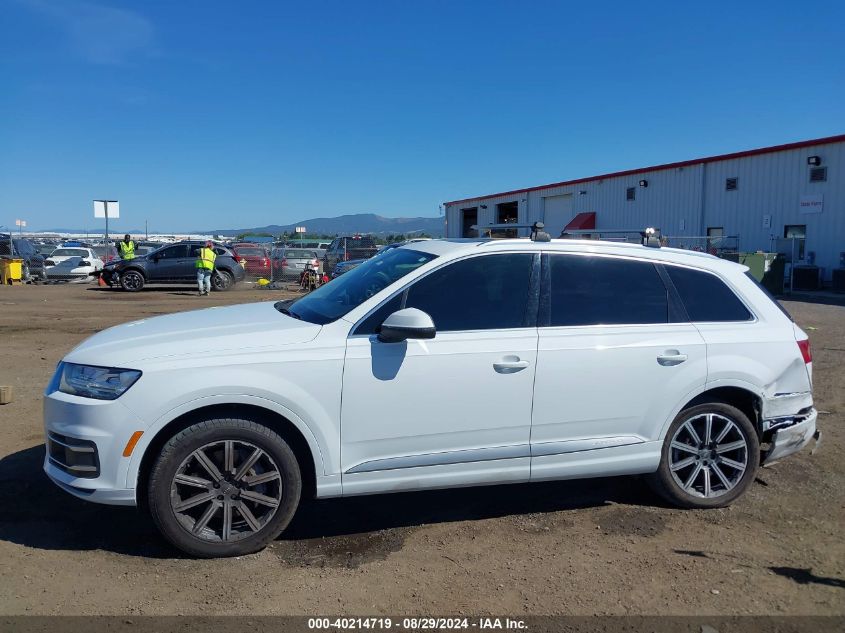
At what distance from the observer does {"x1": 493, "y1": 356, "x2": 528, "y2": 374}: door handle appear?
168 inches

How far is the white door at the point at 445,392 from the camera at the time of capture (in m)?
4.08

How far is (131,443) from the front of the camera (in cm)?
380

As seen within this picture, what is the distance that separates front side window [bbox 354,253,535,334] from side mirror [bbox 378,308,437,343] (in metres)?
0.20

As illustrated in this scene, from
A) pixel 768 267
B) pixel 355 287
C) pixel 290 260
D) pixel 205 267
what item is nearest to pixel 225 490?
pixel 355 287

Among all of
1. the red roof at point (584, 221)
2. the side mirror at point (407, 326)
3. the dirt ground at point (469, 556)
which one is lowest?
the dirt ground at point (469, 556)

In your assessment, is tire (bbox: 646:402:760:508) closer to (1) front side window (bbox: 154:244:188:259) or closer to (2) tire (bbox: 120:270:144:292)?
(1) front side window (bbox: 154:244:188:259)

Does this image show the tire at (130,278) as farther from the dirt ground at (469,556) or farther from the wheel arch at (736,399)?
the wheel arch at (736,399)

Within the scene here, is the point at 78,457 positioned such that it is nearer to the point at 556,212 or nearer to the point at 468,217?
the point at 556,212

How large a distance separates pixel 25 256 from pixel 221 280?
35.3ft

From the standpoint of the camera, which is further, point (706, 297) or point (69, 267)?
point (69, 267)

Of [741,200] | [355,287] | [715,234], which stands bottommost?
[355,287]

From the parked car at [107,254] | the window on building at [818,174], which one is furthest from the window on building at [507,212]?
the parked car at [107,254]

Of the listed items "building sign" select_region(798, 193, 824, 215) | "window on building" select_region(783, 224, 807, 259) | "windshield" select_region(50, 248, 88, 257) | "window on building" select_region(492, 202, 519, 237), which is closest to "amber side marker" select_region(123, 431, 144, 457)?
"building sign" select_region(798, 193, 824, 215)

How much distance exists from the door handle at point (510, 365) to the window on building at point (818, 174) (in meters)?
23.9
